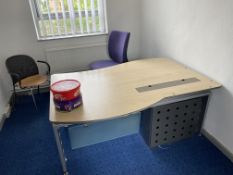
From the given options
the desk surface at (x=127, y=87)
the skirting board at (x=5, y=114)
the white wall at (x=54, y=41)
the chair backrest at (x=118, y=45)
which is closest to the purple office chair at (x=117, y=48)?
the chair backrest at (x=118, y=45)

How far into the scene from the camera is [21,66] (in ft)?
8.80

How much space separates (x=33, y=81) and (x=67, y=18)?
1.08m

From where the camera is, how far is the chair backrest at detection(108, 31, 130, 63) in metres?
2.54

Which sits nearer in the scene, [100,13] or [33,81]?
[33,81]

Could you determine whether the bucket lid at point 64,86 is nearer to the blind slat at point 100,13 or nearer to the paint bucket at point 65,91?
the paint bucket at point 65,91

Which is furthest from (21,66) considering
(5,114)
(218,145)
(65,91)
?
(218,145)

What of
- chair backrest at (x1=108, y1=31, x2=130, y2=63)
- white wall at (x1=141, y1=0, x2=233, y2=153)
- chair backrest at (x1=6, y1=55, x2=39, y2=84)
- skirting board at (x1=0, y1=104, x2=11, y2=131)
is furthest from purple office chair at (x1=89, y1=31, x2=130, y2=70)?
skirting board at (x1=0, y1=104, x2=11, y2=131)

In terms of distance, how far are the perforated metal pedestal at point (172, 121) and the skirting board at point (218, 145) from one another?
11 centimetres

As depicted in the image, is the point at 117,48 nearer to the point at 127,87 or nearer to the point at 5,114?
the point at 127,87

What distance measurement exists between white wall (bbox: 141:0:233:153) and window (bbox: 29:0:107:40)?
1.01 meters

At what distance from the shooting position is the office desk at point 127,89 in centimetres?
131

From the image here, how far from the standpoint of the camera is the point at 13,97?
109 inches

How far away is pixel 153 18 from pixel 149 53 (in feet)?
1.82

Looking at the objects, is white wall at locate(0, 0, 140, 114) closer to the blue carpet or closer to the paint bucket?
the blue carpet
